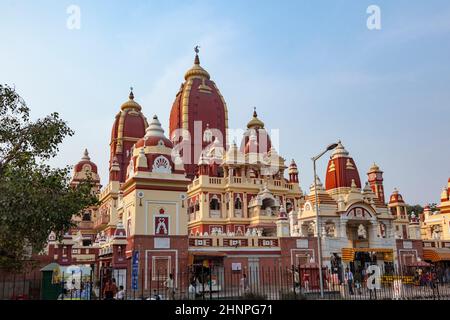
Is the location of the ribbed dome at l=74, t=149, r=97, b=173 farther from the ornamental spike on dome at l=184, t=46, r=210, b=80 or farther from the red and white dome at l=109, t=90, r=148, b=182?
the ornamental spike on dome at l=184, t=46, r=210, b=80

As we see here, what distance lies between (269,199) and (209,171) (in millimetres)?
Result: 6540

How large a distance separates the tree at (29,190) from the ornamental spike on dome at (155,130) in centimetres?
1071

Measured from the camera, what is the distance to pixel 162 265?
80.6 feet

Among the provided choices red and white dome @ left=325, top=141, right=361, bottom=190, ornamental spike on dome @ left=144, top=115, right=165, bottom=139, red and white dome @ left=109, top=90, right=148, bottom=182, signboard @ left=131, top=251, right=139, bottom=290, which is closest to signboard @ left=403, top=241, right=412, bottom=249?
red and white dome @ left=325, top=141, right=361, bottom=190

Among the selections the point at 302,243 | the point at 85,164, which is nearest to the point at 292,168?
the point at 302,243

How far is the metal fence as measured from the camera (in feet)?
67.4

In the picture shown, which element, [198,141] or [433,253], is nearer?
[433,253]

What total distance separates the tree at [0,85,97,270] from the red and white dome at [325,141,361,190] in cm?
2548

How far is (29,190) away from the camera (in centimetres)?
1370

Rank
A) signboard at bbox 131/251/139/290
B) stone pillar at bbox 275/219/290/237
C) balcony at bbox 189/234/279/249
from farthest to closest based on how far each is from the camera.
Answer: stone pillar at bbox 275/219/290/237
balcony at bbox 189/234/279/249
signboard at bbox 131/251/139/290

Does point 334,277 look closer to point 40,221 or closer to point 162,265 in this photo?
point 162,265

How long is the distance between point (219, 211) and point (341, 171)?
11.2 metres
